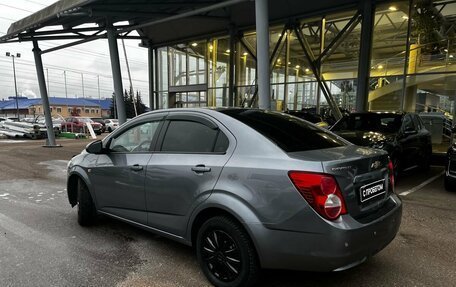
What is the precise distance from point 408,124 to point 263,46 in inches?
154

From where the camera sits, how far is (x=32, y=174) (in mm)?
9609

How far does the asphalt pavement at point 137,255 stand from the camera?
3.38 m

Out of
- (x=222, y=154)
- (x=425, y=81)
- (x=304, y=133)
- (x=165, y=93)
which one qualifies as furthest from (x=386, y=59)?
(x=165, y=93)

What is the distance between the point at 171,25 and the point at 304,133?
56.3 feet

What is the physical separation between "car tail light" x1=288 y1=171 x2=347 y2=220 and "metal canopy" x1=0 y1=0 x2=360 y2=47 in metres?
8.06

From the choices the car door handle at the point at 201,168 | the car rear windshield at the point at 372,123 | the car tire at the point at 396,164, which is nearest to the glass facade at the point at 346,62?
the car rear windshield at the point at 372,123

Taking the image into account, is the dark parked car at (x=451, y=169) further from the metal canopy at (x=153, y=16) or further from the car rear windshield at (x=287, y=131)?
the metal canopy at (x=153, y=16)

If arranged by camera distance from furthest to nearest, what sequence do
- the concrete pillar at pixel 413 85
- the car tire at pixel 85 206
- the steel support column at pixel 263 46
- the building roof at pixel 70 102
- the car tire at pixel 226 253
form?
the building roof at pixel 70 102 < the concrete pillar at pixel 413 85 < the steel support column at pixel 263 46 < the car tire at pixel 85 206 < the car tire at pixel 226 253

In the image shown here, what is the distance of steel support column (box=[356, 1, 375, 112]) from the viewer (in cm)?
1256

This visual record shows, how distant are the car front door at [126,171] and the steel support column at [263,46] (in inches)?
187

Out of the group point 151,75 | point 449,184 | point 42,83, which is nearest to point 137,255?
point 449,184

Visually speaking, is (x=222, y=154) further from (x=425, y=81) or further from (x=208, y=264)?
(x=425, y=81)

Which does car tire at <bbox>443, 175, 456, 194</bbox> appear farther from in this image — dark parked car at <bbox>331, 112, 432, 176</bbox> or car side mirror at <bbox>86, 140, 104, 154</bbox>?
car side mirror at <bbox>86, 140, 104, 154</bbox>

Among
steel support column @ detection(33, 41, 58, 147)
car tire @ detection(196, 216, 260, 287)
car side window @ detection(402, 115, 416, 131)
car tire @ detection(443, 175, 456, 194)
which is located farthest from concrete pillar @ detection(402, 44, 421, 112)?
steel support column @ detection(33, 41, 58, 147)
